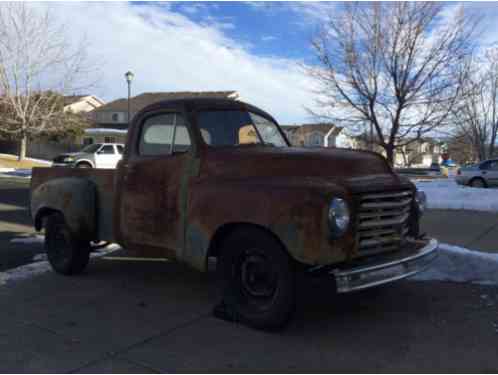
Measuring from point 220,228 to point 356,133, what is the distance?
13.7 metres

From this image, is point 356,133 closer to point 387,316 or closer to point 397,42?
point 397,42

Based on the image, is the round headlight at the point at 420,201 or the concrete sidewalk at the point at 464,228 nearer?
the round headlight at the point at 420,201

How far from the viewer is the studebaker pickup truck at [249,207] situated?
380cm

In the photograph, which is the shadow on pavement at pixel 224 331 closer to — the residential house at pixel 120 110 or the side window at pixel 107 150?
the side window at pixel 107 150

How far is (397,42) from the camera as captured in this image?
15109mm

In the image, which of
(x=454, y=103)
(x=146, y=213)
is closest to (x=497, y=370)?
(x=146, y=213)

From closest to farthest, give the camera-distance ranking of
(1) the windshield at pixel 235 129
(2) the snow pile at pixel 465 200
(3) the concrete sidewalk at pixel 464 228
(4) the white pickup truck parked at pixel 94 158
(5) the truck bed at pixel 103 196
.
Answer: (1) the windshield at pixel 235 129 → (5) the truck bed at pixel 103 196 → (3) the concrete sidewalk at pixel 464 228 → (2) the snow pile at pixel 465 200 → (4) the white pickup truck parked at pixel 94 158

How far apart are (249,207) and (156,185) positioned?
1.31 meters

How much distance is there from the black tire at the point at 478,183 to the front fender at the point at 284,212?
18.7 meters

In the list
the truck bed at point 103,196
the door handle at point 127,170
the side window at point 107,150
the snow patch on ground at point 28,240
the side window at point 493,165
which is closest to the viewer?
the door handle at point 127,170

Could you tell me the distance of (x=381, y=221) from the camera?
408cm

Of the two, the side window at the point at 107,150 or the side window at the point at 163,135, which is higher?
the side window at the point at 107,150

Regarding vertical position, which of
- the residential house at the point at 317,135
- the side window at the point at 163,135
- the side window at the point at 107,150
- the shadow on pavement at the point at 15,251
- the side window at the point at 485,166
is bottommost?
the shadow on pavement at the point at 15,251

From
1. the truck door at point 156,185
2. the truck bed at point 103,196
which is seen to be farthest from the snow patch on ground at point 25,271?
the truck door at point 156,185
